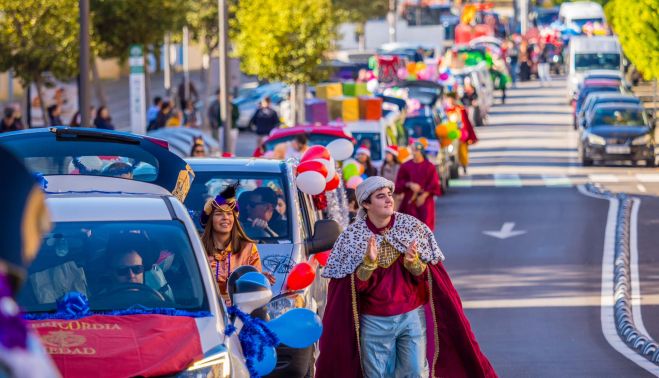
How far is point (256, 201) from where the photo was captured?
11016 millimetres

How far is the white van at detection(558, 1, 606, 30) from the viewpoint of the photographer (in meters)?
81.6

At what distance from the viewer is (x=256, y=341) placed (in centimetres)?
677

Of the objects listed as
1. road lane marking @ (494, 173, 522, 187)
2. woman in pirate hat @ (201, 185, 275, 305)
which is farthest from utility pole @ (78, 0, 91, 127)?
road lane marking @ (494, 173, 522, 187)

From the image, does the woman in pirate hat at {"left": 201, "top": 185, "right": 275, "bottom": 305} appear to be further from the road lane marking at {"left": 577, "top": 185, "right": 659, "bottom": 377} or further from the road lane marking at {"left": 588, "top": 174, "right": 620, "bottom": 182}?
the road lane marking at {"left": 588, "top": 174, "right": 620, "bottom": 182}

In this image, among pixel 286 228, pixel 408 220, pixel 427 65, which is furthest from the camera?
pixel 427 65

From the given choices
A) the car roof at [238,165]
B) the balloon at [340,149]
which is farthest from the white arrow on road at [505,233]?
the car roof at [238,165]

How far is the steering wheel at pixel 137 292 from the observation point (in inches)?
271

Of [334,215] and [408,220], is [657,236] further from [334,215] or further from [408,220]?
[408,220]

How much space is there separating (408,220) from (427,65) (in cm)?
4163

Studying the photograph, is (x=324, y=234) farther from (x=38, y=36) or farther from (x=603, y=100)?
(x=603, y=100)

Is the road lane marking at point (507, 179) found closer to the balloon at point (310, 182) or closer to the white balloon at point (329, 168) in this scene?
the white balloon at point (329, 168)

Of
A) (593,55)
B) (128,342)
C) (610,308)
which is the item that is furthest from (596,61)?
(128,342)

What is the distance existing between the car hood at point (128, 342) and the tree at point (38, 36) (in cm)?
2083

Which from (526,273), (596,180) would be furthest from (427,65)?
(526,273)
